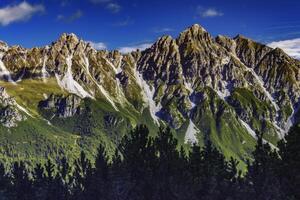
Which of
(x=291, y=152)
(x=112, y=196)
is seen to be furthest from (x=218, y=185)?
(x=112, y=196)

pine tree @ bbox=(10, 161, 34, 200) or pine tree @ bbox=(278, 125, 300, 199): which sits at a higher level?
pine tree @ bbox=(10, 161, 34, 200)

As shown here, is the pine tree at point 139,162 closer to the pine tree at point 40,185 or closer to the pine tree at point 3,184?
the pine tree at point 40,185

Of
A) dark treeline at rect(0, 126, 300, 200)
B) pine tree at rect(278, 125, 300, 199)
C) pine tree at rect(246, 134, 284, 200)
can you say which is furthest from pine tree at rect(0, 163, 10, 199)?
pine tree at rect(278, 125, 300, 199)

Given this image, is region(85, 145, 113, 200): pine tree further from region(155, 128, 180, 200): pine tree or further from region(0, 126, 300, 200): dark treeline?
region(155, 128, 180, 200): pine tree

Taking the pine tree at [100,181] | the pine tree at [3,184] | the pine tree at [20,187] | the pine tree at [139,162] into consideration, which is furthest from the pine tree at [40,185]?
the pine tree at [139,162]

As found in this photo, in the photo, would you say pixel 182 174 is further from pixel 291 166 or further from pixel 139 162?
pixel 291 166

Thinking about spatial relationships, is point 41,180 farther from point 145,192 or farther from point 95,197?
point 145,192

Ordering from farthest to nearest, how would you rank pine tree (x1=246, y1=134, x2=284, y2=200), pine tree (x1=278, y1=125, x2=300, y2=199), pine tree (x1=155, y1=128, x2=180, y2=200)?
pine tree (x1=155, y1=128, x2=180, y2=200), pine tree (x1=278, y1=125, x2=300, y2=199), pine tree (x1=246, y1=134, x2=284, y2=200)

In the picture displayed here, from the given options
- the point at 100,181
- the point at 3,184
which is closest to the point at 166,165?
the point at 100,181
